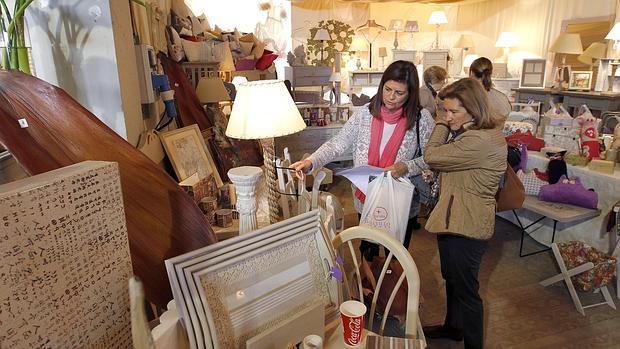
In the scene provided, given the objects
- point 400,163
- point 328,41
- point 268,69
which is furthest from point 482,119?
point 328,41

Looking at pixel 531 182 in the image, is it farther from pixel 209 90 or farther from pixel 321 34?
pixel 321 34

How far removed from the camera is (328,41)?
514 cm

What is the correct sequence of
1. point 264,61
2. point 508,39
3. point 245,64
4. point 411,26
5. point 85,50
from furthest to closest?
point 411,26 < point 508,39 < point 264,61 < point 245,64 < point 85,50

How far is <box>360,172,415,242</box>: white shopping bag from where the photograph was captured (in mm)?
1805

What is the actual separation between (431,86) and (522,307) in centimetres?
219

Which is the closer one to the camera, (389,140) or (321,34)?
(389,140)

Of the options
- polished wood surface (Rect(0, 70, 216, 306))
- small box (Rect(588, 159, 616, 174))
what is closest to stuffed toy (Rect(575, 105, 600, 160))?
small box (Rect(588, 159, 616, 174))

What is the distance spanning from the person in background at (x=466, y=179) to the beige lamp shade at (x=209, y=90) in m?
1.67

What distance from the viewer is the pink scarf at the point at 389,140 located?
1.88m

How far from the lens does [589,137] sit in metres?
2.91

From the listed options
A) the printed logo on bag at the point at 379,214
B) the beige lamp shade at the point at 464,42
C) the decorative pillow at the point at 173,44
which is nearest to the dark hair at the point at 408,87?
the printed logo on bag at the point at 379,214

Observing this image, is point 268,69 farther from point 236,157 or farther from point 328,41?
point 236,157

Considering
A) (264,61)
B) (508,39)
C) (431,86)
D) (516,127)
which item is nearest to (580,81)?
(508,39)

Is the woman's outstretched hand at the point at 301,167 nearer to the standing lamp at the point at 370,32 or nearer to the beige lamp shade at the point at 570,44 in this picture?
the beige lamp shade at the point at 570,44
